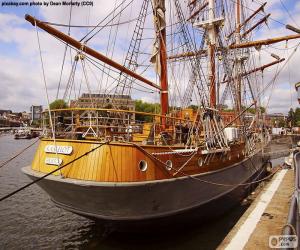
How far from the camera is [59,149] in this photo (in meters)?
9.10

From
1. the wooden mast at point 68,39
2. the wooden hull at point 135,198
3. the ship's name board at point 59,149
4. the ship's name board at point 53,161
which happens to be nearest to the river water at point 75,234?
the wooden hull at point 135,198

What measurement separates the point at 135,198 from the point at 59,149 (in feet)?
8.42

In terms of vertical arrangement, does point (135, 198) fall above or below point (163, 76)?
below

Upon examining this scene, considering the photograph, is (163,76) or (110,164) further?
(163,76)

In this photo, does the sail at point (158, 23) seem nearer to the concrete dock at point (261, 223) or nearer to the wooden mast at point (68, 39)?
→ the wooden mast at point (68, 39)

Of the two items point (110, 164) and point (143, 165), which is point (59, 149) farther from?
point (143, 165)

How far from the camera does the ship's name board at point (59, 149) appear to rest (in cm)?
887

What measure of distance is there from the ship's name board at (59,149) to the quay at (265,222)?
471cm

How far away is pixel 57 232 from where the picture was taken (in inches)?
463

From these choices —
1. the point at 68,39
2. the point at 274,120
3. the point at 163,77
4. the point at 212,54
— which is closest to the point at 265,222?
the point at 68,39

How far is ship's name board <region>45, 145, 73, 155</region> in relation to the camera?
887 cm

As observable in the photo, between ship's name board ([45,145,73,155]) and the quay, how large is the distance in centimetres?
471

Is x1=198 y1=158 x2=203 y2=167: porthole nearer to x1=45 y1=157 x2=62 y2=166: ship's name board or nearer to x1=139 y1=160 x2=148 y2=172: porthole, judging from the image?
x1=139 y1=160 x2=148 y2=172: porthole

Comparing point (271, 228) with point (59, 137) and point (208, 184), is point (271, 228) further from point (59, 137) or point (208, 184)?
point (59, 137)
